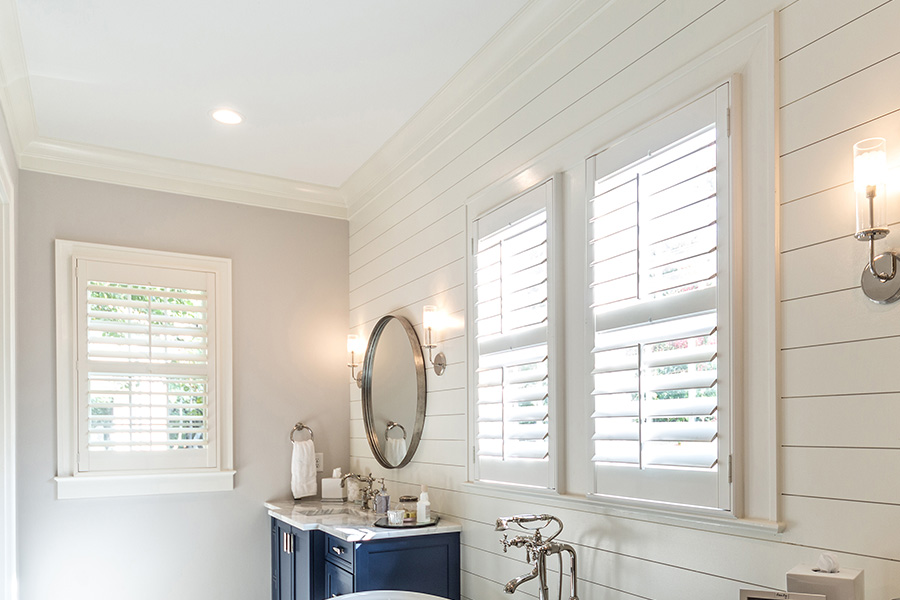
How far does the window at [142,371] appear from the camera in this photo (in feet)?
12.6

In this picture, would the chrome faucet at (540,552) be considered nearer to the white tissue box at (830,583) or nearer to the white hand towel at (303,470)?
the white tissue box at (830,583)

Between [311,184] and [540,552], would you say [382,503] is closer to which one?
[540,552]

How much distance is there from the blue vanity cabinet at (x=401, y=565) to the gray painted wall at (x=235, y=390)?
50.5 inches

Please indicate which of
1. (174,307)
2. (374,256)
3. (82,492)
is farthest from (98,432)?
(374,256)

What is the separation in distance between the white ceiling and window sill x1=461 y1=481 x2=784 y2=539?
69.1 inches

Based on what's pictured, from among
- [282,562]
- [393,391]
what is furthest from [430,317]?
[282,562]

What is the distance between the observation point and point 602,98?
7.77 ft

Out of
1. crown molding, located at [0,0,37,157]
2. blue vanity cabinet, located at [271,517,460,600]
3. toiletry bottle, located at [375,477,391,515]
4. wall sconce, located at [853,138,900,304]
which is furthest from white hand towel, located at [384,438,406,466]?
wall sconce, located at [853,138,900,304]

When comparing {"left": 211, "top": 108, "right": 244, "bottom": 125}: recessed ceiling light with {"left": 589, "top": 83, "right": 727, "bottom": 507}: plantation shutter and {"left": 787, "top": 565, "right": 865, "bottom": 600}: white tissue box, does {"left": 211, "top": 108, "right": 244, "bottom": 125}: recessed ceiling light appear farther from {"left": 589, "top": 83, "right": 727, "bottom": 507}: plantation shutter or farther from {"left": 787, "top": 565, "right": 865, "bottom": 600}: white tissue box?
{"left": 787, "top": 565, "right": 865, "bottom": 600}: white tissue box

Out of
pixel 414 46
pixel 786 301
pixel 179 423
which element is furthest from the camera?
pixel 179 423

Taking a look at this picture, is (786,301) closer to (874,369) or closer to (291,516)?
(874,369)

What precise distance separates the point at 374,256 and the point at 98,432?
183 cm

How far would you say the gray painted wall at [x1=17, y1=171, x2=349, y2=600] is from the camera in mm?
3748

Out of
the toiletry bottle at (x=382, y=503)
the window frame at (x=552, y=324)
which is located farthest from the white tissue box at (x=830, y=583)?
the toiletry bottle at (x=382, y=503)
